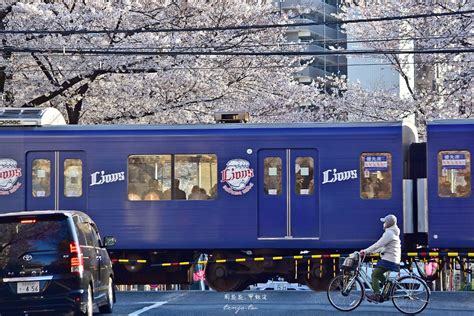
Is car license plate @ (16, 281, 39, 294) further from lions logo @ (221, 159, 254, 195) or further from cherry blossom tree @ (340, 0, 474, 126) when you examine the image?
cherry blossom tree @ (340, 0, 474, 126)

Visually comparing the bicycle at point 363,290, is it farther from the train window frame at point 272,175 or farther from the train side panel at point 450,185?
the train window frame at point 272,175

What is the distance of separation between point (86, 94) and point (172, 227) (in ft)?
34.6

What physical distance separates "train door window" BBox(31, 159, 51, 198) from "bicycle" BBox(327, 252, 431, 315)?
280 inches

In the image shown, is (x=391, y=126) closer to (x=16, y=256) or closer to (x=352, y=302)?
(x=352, y=302)

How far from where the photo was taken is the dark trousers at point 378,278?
17.8 m

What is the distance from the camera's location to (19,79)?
1236 inches

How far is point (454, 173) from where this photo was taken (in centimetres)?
2158

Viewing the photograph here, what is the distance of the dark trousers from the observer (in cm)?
1778

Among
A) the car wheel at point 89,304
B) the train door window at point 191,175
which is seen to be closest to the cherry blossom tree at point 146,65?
the train door window at point 191,175

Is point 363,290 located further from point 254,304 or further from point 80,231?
point 80,231

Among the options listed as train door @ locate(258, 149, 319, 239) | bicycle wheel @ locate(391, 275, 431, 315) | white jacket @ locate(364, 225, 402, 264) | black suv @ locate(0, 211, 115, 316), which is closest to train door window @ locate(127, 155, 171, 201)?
train door @ locate(258, 149, 319, 239)

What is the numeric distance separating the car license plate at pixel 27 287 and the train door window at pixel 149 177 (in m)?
7.27

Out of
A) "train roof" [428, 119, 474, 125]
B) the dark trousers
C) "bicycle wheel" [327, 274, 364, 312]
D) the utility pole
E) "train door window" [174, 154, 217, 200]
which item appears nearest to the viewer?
the dark trousers

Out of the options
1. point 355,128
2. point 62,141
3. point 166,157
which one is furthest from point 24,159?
point 355,128
